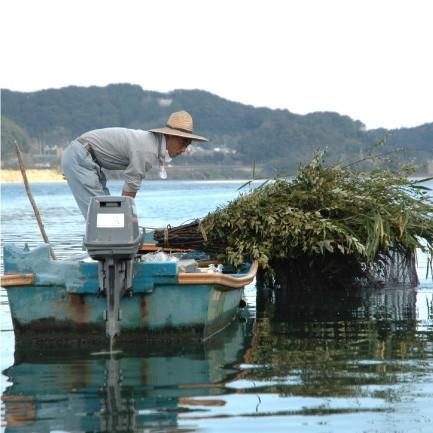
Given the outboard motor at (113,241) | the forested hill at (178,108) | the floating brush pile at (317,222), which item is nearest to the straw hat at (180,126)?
the floating brush pile at (317,222)

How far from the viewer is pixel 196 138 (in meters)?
11.0

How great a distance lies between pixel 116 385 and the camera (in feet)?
28.0

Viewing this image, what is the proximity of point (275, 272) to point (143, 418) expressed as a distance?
6821mm

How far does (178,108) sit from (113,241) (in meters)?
179

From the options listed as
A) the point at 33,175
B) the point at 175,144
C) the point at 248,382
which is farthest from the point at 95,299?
the point at 33,175

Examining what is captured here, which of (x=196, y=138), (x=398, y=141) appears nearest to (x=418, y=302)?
(x=196, y=138)

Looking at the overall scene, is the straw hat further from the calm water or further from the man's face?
the calm water

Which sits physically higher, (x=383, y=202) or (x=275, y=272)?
(x=383, y=202)

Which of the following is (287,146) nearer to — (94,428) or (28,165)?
(28,165)

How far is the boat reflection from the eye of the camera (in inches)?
294

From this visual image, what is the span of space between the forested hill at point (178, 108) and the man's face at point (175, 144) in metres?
120

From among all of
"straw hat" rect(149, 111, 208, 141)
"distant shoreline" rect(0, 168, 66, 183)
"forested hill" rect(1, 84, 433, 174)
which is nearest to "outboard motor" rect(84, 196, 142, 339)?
"straw hat" rect(149, 111, 208, 141)

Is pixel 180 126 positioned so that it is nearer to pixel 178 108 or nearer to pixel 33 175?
pixel 33 175

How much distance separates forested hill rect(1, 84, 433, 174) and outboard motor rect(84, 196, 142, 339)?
399 ft
